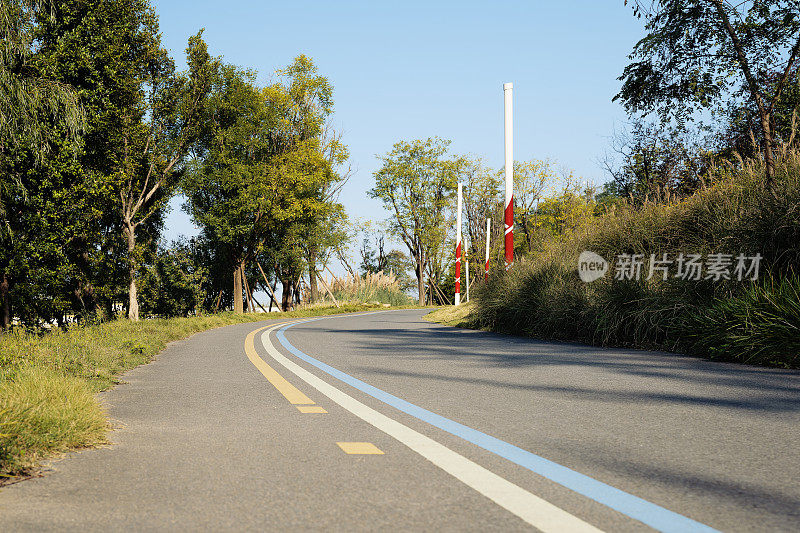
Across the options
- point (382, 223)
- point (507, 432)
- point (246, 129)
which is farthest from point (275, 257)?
point (507, 432)

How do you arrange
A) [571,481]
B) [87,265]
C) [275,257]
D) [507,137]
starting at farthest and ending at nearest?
[275,257] < [87,265] < [507,137] < [571,481]

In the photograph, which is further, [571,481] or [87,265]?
[87,265]

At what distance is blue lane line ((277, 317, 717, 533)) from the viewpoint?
2.45 m

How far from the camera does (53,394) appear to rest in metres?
4.41

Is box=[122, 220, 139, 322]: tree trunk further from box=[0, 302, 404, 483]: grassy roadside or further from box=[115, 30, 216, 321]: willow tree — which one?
box=[0, 302, 404, 483]: grassy roadside

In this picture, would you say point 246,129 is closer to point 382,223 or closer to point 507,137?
point 507,137

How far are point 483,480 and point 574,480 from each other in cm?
43

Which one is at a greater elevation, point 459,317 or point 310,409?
point 459,317

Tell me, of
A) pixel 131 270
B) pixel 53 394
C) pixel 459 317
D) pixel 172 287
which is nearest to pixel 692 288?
pixel 53 394

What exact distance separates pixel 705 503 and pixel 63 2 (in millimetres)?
25521

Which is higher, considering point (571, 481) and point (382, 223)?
point (382, 223)

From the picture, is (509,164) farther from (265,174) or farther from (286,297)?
(286,297)

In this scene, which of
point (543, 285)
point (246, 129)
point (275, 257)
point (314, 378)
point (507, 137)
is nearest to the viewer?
point (314, 378)

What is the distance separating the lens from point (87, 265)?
24953 millimetres
